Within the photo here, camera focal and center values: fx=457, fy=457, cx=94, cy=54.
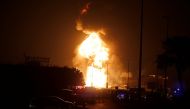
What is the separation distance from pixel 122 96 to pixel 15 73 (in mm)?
17524

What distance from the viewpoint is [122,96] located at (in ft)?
243

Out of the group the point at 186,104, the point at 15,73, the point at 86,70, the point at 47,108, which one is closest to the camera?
the point at 47,108

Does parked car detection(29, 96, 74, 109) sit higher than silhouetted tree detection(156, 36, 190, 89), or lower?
lower

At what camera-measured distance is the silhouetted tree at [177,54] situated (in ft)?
258

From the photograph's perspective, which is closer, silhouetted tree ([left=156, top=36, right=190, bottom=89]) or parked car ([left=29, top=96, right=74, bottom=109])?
parked car ([left=29, top=96, right=74, bottom=109])

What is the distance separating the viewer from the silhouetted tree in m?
78.5

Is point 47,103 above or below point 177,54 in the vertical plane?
below

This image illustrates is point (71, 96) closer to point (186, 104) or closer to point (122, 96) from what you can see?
point (186, 104)

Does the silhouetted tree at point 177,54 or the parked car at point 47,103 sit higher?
the silhouetted tree at point 177,54

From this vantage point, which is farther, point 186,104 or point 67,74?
point 67,74

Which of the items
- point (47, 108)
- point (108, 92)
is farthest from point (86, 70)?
point (47, 108)

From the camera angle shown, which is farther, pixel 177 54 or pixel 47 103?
pixel 177 54

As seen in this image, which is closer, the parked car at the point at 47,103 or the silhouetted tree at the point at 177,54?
the parked car at the point at 47,103

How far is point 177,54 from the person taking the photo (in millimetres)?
79938
